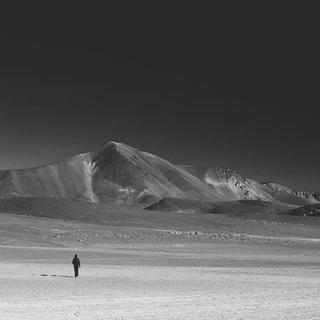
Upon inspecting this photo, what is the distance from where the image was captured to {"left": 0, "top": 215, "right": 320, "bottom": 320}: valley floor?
17.2 metres

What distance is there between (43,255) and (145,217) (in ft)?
183

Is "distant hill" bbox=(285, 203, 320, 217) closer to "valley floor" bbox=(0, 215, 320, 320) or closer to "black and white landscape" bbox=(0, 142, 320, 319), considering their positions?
"black and white landscape" bbox=(0, 142, 320, 319)

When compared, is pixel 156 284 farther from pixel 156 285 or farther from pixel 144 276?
pixel 144 276

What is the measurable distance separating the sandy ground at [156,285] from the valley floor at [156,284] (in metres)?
0.03

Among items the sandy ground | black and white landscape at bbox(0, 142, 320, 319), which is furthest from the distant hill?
the sandy ground

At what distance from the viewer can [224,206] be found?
19750 cm

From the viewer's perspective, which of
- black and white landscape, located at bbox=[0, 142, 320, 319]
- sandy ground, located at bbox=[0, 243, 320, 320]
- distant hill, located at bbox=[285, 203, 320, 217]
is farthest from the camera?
distant hill, located at bbox=[285, 203, 320, 217]

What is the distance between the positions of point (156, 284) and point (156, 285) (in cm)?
39

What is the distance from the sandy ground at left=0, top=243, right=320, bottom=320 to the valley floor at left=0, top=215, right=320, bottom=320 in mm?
27

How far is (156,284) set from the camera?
83.4 ft

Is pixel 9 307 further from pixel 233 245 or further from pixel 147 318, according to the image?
pixel 233 245

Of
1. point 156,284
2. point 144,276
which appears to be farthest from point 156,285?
point 144,276

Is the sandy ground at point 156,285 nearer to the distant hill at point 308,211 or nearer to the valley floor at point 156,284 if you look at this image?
the valley floor at point 156,284

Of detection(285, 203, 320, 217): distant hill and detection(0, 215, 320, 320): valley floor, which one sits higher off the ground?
detection(285, 203, 320, 217): distant hill
